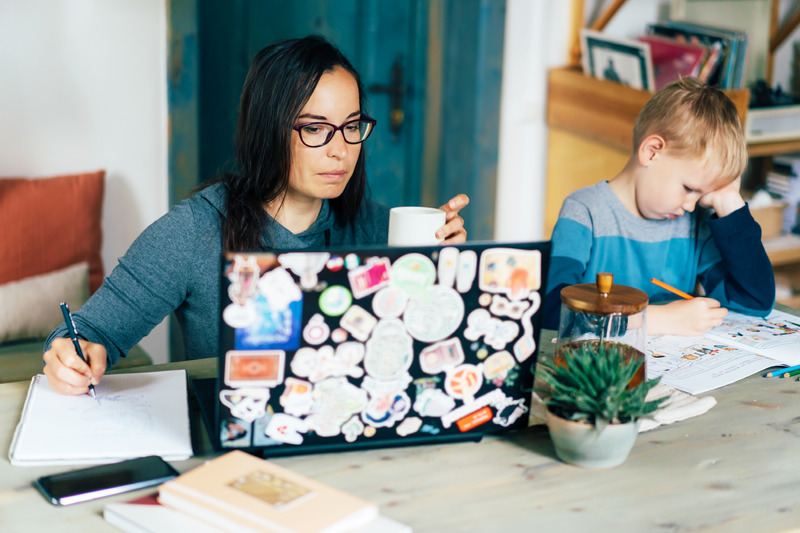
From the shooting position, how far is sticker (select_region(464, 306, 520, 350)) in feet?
3.16

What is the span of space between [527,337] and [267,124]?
1.99 feet

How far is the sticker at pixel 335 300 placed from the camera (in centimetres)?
89

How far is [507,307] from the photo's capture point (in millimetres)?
977

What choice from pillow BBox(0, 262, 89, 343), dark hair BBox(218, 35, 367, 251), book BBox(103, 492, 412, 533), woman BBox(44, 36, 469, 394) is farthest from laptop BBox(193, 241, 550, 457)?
pillow BBox(0, 262, 89, 343)

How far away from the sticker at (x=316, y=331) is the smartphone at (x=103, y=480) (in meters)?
0.21

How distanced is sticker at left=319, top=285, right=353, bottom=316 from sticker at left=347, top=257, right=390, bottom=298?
1 cm

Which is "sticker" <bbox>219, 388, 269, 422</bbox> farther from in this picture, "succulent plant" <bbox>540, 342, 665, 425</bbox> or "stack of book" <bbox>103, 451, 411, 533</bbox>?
"succulent plant" <bbox>540, 342, 665, 425</bbox>

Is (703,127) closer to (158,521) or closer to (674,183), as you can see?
(674,183)

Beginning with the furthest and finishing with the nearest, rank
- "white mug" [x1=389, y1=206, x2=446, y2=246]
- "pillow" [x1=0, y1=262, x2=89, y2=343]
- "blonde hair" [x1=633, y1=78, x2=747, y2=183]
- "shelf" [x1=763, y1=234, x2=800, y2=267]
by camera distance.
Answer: "shelf" [x1=763, y1=234, x2=800, y2=267] → "pillow" [x1=0, y1=262, x2=89, y2=343] → "blonde hair" [x1=633, y1=78, x2=747, y2=183] → "white mug" [x1=389, y1=206, x2=446, y2=246]

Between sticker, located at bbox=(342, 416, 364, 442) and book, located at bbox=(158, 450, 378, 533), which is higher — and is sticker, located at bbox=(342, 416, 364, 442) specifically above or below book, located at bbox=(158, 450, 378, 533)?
above

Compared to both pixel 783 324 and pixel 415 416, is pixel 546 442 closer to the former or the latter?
pixel 415 416

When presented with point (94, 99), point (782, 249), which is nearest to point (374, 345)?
point (94, 99)

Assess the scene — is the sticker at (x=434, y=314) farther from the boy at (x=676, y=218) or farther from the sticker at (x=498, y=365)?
the boy at (x=676, y=218)

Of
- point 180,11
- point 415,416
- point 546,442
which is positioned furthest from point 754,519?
point 180,11
